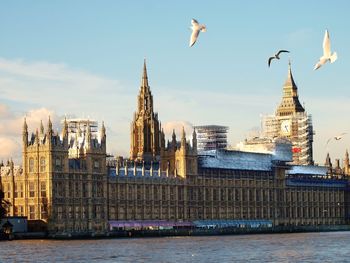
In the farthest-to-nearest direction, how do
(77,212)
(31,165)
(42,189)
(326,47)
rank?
(31,165)
(77,212)
(42,189)
(326,47)

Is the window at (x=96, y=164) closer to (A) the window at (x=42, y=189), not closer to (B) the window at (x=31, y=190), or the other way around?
(A) the window at (x=42, y=189)

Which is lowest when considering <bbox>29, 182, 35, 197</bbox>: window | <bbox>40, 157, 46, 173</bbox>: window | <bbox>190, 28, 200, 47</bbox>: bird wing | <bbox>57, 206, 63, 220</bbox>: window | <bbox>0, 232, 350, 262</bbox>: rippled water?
<bbox>0, 232, 350, 262</bbox>: rippled water

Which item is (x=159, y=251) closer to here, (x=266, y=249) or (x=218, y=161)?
(x=266, y=249)

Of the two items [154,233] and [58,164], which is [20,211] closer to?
[58,164]

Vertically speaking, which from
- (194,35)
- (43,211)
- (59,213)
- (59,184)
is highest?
(194,35)

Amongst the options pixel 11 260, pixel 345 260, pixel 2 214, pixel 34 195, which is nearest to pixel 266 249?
pixel 345 260

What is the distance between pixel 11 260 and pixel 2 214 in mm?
57393

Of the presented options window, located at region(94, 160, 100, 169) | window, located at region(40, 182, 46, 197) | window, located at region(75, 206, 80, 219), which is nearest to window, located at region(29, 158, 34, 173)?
window, located at region(40, 182, 46, 197)

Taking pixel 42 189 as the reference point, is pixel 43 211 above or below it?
below

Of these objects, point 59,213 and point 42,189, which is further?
point 42,189

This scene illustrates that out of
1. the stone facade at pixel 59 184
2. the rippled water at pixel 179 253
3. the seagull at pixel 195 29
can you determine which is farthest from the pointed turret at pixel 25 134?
the seagull at pixel 195 29

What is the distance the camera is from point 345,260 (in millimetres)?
93812

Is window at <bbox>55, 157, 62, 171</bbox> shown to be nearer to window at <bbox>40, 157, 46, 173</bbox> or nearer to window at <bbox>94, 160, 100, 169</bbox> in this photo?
window at <bbox>40, 157, 46, 173</bbox>

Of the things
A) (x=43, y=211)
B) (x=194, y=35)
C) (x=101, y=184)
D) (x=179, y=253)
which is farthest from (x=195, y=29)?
(x=101, y=184)
